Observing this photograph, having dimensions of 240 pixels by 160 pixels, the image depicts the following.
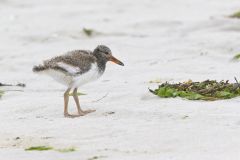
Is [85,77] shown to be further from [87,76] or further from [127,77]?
[127,77]

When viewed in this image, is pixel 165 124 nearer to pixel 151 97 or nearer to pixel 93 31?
Result: pixel 151 97

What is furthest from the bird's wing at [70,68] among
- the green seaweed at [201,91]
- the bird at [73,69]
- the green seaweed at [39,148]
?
the green seaweed at [39,148]

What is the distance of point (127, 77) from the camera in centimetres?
1069

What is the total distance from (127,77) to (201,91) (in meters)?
2.06

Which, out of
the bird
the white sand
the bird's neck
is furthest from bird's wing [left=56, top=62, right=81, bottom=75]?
the white sand

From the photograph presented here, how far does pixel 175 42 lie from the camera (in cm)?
1292

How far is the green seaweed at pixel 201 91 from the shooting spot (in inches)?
339

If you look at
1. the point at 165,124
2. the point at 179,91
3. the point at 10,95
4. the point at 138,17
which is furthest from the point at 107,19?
the point at 165,124

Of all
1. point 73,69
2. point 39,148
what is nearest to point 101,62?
point 73,69

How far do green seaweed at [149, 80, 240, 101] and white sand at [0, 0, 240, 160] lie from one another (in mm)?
144

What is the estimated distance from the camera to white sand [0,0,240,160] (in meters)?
6.93

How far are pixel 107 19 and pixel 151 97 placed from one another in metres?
6.49

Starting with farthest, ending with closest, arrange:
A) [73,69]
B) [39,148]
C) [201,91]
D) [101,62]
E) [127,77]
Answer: [127,77] < [101,62] < [201,91] < [73,69] < [39,148]

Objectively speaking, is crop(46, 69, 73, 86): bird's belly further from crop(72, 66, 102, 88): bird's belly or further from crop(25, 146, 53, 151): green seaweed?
crop(25, 146, 53, 151): green seaweed
